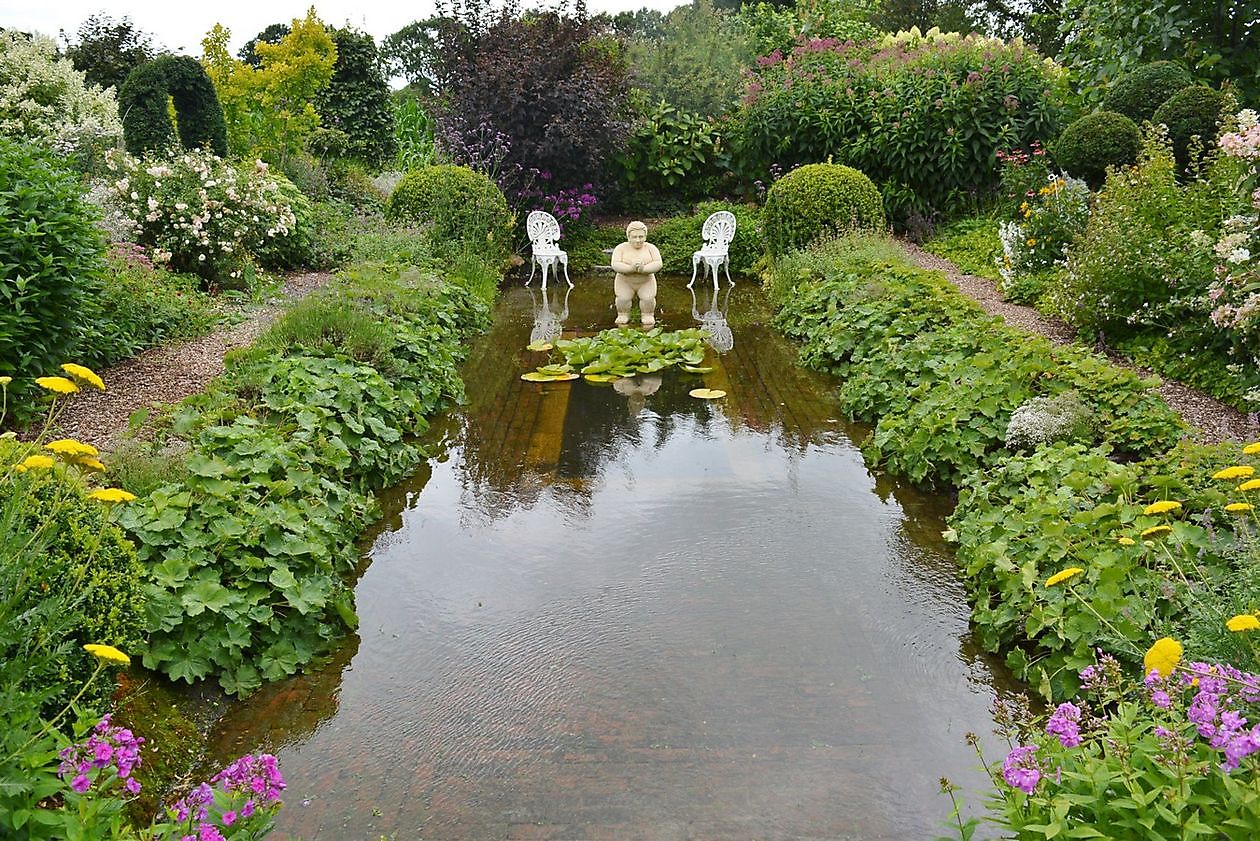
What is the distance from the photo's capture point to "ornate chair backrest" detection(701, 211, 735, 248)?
35.8ft

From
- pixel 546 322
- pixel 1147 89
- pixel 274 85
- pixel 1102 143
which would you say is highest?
pixel 274 85

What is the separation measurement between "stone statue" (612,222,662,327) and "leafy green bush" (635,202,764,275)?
10.4 feet

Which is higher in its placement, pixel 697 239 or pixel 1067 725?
pixel 697 239

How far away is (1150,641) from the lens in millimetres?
2893

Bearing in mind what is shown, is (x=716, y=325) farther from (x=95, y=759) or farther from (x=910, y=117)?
(x=95, y=759)

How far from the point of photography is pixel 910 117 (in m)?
12.8

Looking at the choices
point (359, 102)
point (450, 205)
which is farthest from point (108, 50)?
point (450, 205)

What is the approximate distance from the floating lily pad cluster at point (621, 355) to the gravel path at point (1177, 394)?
2432 millimetres

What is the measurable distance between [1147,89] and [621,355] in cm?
635

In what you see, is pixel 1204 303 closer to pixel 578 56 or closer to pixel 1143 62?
pixel 1143 62

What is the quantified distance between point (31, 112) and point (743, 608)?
34.0 ft

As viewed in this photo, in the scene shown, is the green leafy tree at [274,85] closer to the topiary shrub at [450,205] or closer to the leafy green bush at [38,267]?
the topiary shrub at [450,205]

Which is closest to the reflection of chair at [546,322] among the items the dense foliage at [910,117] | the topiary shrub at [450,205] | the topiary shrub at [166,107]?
the topiary shrub at [450,205]

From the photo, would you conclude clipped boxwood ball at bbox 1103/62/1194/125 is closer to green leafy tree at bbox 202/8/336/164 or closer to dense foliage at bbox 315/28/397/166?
green leafy tree at bbox 202/8/336/164
